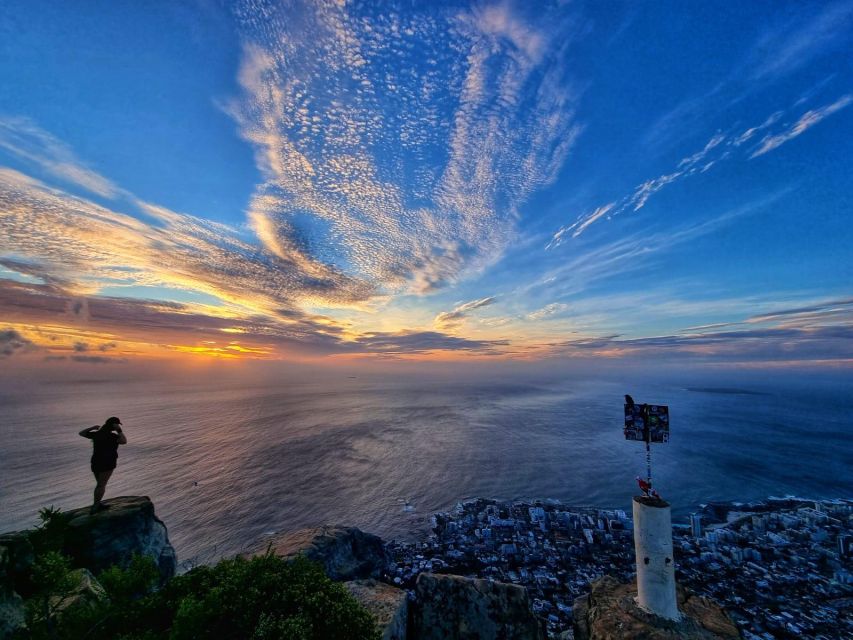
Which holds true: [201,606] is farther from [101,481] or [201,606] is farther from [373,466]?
[373,466]

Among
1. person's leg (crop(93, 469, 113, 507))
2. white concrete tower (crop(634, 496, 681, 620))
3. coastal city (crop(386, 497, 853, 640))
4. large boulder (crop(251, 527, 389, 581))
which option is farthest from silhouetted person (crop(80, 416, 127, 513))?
white concrete tower (crop(634, 496, 681, 620))

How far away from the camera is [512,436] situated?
219 feet

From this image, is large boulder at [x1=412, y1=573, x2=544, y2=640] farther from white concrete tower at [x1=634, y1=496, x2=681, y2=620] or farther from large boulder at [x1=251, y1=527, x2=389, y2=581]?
large boulder at [x1=251, y1=527, x2=389, y2=581]

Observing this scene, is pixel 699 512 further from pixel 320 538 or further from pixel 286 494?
pixel 286 494

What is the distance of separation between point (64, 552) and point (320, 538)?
11.4m

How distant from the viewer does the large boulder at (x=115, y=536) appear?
47.5ft

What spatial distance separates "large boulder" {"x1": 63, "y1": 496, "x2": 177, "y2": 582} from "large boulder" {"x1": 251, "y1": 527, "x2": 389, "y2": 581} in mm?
5384

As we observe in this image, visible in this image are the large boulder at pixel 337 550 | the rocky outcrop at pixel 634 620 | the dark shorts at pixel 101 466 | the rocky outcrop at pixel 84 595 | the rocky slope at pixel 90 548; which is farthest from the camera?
the large boulder at pixel 337 550

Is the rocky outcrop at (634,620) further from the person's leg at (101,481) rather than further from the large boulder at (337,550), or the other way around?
the person's leg at (101,481)

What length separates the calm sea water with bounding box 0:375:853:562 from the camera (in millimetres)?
31547

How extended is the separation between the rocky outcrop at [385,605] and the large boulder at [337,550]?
4593 mm

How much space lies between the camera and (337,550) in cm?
1933

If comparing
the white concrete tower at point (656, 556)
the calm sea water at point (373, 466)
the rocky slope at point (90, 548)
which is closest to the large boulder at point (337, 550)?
the rocky slope at point (90, 548)

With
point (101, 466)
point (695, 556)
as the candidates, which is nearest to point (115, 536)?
point (101, 466)
